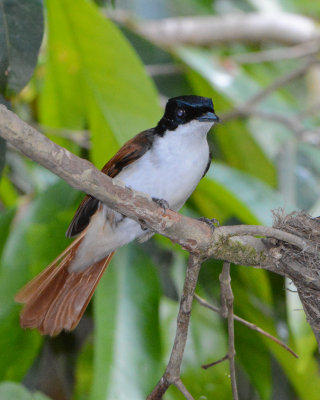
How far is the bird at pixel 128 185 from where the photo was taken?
94.4 inches

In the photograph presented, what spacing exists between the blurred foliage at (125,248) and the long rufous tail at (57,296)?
0.08 metres

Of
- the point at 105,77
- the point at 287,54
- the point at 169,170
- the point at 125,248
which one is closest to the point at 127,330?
the point at 125,248

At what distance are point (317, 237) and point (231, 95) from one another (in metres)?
1.88

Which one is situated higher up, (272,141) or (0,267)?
(272,141)

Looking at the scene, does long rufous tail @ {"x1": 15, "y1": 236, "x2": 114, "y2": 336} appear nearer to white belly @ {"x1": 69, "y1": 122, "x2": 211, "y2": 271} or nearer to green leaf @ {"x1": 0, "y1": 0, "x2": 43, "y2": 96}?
white belly @ {"x1": 69, "y1": 122, "x2": 211, "y2": 271}

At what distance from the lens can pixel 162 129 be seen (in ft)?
8.22

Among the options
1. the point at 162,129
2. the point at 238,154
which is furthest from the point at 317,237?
the point at 238,154

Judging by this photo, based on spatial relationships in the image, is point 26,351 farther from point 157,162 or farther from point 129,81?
point 129,81

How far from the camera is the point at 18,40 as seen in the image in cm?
214

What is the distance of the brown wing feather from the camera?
242cm

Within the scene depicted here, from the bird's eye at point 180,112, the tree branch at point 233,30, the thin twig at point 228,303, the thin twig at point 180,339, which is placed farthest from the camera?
the tree branch at point 233,30

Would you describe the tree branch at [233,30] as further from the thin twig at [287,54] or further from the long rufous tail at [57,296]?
the long rufous tail at [57,296]

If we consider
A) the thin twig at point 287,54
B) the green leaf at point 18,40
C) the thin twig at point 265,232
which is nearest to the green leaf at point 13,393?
the thin twig at point 265,232

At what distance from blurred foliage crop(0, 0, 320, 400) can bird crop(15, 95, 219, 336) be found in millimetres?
121
